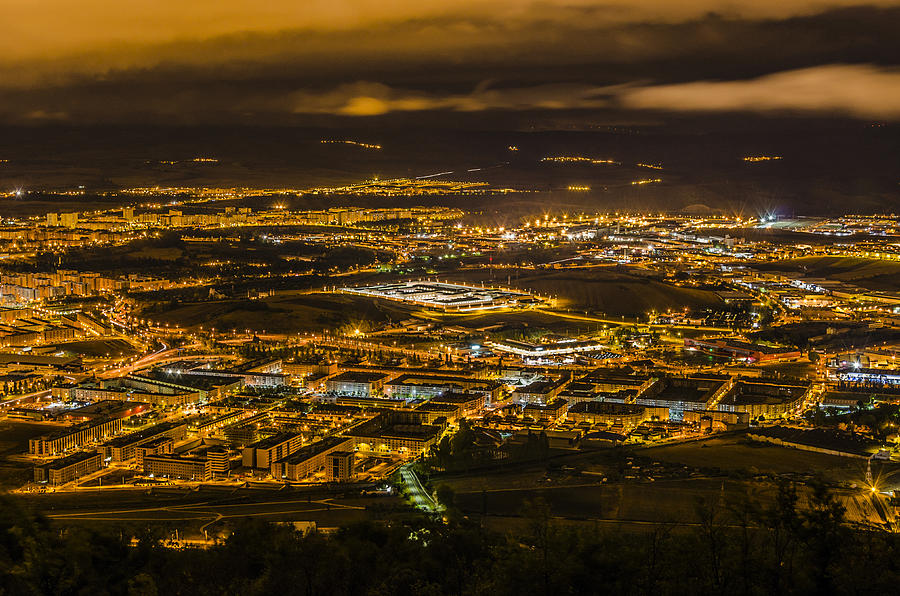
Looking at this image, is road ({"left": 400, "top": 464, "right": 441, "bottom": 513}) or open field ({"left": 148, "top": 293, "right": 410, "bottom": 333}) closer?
road ({"left": 400, "top": 464, "right": 441, "bottom": 513})

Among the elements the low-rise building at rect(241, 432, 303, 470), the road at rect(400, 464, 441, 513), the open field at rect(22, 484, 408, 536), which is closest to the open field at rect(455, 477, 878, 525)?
the road at rect(400, 464, 441, 513)

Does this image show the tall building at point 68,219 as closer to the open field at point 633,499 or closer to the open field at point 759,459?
the open field at point 759,459

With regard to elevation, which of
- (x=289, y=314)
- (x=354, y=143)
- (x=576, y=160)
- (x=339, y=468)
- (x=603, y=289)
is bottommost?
(x=339, y=468)

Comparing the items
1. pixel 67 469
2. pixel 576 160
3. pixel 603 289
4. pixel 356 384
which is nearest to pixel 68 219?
pixel 603 289

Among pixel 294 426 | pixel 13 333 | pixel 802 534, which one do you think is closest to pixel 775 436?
pixel 294 426

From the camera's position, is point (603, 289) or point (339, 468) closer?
point (339, 468)

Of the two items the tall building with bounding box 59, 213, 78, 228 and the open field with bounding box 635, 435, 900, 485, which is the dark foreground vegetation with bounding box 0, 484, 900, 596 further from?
the tall building with bounding box 59, 213, 78, 228

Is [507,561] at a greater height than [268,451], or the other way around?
[507,561]

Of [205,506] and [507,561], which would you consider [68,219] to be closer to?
[205,506]
